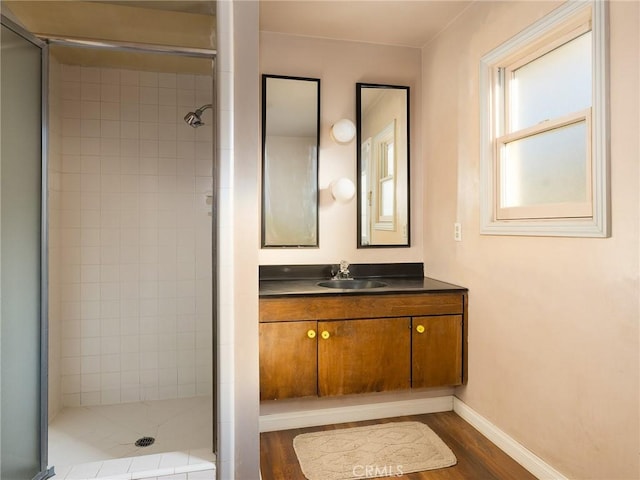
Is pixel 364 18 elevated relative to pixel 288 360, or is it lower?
elevated

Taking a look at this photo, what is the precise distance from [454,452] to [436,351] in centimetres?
53

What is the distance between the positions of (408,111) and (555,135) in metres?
1.20

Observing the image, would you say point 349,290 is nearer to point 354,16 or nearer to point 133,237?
point 133,237

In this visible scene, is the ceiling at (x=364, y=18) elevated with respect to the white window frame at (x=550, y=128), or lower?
elevated

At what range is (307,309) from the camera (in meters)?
2.20

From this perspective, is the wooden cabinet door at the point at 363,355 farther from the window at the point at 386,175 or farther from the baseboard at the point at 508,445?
the window at the point at 386,175

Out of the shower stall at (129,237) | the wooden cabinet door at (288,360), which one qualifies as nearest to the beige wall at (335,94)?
the shower stall at (129,237)

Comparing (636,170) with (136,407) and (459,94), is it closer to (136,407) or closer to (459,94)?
(459,94)

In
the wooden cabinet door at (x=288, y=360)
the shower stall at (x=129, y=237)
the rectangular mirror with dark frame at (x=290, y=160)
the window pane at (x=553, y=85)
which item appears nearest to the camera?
the window pane at (x=553, y=85)

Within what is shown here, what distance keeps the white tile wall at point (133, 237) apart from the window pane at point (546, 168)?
184cm

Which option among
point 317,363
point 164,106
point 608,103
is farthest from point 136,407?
point 608,103

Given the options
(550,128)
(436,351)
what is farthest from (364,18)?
(436,351)

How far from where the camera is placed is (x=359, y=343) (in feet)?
7.45

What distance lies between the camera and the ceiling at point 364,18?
7.65 feet
